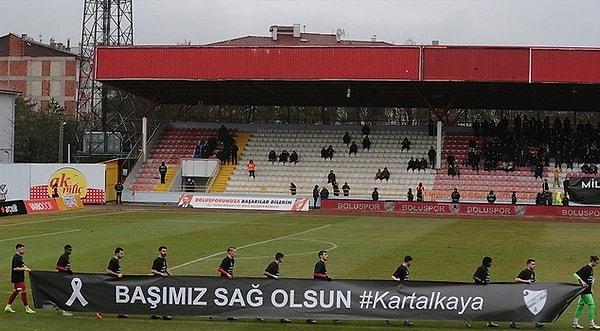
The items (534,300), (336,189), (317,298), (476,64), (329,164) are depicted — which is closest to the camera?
(534,300)

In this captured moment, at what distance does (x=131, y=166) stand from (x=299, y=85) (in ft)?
44.9

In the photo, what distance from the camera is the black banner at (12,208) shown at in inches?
1901

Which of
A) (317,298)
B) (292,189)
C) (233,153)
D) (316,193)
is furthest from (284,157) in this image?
(317,298)

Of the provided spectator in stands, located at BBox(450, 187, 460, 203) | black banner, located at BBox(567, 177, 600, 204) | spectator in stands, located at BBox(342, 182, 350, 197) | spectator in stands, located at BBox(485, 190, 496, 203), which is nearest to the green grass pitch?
spectator in stands, located at BBox(485, 190, 496, 203)

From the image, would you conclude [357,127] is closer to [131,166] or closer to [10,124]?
[131,166]

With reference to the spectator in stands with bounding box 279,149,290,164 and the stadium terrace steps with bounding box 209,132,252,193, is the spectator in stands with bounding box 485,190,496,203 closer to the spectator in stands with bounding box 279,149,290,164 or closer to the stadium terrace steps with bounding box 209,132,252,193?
the spectator in stands with bounding box 279,149,290,164

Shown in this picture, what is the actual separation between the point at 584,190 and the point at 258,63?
21837mm

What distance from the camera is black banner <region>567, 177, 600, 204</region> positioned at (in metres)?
52.9

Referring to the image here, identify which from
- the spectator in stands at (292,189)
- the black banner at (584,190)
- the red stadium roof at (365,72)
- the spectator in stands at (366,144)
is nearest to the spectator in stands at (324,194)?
the spectator in stands at (292,189)

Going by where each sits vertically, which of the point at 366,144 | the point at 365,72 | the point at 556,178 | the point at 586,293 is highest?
the point at 365,72

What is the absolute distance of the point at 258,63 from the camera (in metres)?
58.7

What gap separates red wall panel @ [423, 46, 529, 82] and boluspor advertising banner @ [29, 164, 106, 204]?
72.3 ft

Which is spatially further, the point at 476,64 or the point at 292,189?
the point at 292,189

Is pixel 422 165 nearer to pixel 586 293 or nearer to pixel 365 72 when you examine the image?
pixel 365 72
